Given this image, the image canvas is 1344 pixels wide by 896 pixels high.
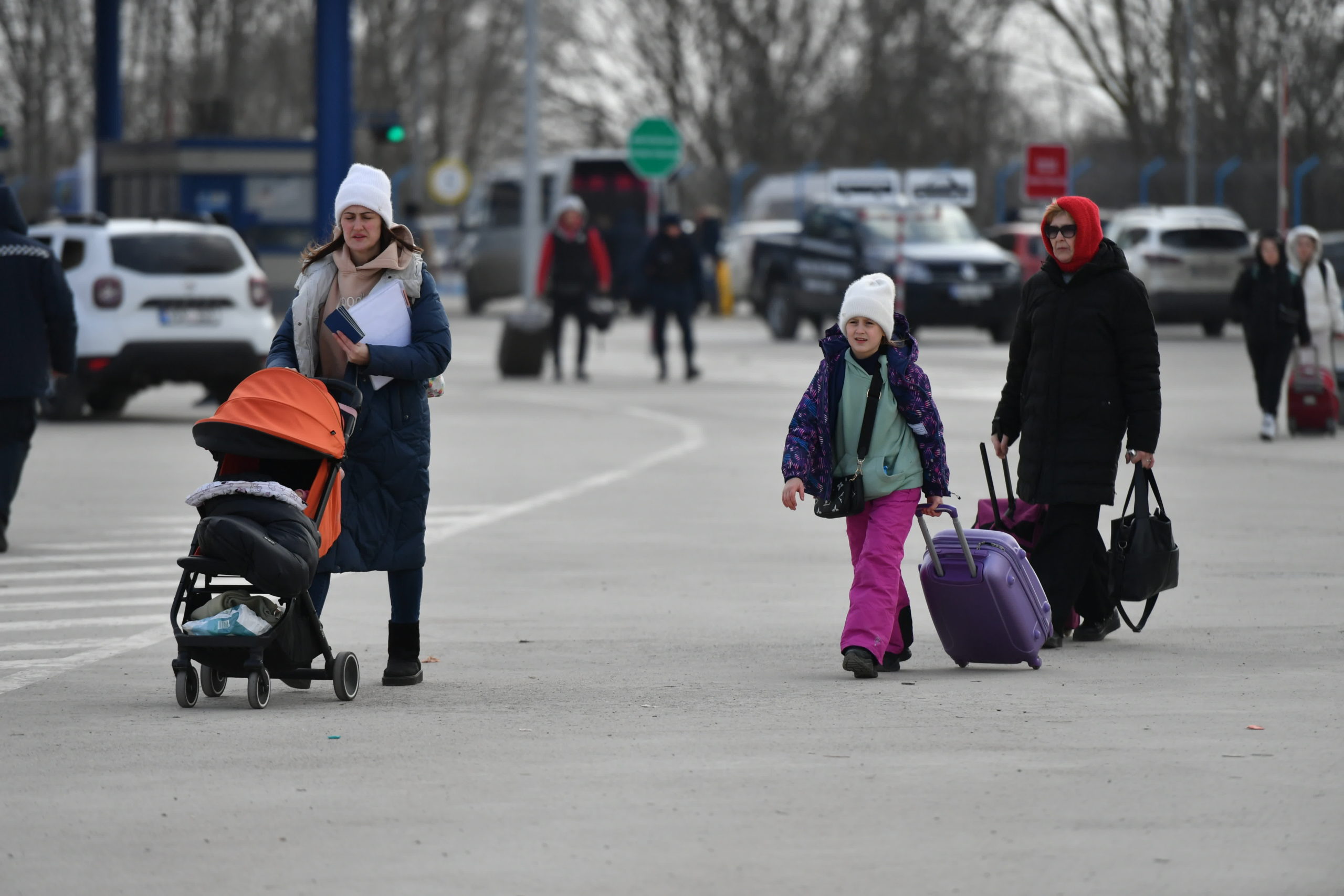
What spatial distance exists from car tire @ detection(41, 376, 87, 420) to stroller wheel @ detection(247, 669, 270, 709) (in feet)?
43.3

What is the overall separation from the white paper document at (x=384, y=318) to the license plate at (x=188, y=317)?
41.2 ft

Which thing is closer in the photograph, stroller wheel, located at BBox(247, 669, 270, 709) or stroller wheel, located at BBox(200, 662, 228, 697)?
stroller wheel, located at BBox(247, 669, 270, 709)

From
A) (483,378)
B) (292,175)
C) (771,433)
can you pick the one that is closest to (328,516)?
(771,433)

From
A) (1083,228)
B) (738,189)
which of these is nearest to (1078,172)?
(738,189)

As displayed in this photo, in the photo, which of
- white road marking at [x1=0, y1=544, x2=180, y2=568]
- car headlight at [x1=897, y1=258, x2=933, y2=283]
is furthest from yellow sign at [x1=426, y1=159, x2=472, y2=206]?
white road marking at [x1=0, y1=544, x2=180, y2=568]

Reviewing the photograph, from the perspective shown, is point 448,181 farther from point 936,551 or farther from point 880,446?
point 880,446

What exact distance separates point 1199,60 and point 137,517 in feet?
123

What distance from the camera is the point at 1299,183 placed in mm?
43688

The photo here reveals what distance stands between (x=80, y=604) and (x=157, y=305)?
1027 cm

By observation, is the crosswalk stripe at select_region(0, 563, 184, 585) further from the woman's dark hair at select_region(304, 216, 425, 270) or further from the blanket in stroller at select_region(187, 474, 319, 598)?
the blanket in stroller at select_region(187, 474, 319, 598)

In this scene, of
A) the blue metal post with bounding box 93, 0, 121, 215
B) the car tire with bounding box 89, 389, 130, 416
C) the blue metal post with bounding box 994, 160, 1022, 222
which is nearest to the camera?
the car tire with bounding box 89, 389, 130, 416

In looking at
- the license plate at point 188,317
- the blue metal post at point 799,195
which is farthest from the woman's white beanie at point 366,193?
the blue metal post at point 799,195

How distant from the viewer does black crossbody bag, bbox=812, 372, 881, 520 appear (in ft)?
26.0

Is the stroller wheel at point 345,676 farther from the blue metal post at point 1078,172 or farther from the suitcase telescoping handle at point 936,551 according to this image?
the blue metal post at point 1078,172
